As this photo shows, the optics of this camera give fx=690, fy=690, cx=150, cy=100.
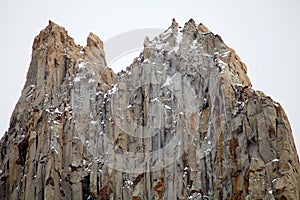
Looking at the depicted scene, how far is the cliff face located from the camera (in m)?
74.1

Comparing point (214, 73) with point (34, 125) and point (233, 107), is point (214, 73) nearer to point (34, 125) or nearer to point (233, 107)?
point (233, 107)

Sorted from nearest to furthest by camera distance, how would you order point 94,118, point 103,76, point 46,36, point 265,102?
point 265,102
point 94,118
point 103,76
point 46,36

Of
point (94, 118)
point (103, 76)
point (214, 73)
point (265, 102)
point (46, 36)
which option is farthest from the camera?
point (46, 36)

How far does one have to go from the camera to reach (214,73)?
273 feet

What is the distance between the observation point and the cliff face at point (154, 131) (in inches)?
2918

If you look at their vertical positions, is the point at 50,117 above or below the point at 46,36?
below

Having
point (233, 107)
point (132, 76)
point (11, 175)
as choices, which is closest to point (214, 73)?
point (233, 107)

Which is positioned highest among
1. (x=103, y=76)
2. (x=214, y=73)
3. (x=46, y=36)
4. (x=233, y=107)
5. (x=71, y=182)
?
(x=46, y=36)

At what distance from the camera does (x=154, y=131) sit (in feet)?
276

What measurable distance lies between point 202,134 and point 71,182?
17394 mm

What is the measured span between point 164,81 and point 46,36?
24.5 meters

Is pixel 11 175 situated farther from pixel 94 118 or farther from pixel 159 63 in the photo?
pixel 159 63

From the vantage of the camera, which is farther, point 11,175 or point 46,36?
point 46,36

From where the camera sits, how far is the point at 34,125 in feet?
296
